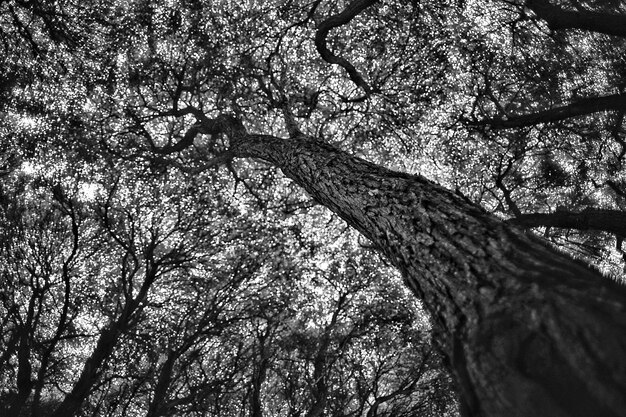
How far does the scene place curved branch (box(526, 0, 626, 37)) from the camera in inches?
201

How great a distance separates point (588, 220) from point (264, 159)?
4.52 metres

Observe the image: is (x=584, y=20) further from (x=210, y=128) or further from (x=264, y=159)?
(x=210, y=128)

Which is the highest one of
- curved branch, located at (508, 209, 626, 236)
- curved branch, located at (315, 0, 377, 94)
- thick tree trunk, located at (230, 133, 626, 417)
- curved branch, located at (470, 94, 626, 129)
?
curved branch, located at (315, 0, 377, 94)

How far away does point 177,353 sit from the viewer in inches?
211

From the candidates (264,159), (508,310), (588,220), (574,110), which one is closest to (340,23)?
(264,159)

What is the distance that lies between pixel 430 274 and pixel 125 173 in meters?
8.04

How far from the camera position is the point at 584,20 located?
534 centimetres

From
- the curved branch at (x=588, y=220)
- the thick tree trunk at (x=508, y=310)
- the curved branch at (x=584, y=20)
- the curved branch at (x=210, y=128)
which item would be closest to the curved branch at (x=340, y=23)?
the curved branch at (x=210, y=128)

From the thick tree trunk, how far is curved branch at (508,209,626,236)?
13.6ft

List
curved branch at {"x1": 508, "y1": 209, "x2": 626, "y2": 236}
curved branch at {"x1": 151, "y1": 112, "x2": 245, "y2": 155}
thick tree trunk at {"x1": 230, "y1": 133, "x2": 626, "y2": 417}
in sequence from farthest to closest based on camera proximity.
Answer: curved branch at {"x1": 151, "y1": 112, "x2": 245, "y2": 155}, curved branch at {"x1": 508, "y1": 209, "x2": 626, "y2": 236}, thick tree trunk at {"x1": 230, "y1": 133, "x2": 626, "y2": 417}

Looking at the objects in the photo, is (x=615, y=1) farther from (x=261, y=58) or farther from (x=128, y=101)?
(x=128, y=101)

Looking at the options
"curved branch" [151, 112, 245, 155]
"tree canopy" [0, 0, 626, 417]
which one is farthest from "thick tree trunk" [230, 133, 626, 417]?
"curved branch" [151, 112, 245, 155]

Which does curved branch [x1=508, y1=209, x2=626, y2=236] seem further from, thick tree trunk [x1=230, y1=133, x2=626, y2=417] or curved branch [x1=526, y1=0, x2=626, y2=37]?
thick tree trunk [x1=230, y1=133, x2=626, y2=417]

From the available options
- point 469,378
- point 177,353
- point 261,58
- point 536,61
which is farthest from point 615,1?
point 177,353
